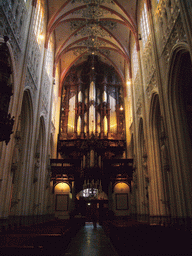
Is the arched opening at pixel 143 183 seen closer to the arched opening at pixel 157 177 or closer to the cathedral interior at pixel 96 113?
the cathedral interior at pixel 96 113

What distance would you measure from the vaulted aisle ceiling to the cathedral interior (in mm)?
97

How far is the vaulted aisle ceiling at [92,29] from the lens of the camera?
58.7 feet

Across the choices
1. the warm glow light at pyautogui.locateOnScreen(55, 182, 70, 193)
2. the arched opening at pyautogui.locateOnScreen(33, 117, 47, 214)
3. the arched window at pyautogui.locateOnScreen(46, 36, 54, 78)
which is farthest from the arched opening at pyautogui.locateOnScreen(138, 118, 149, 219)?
the arched window at pyautogui.locateOnScreen(46, 36, 54, 78)

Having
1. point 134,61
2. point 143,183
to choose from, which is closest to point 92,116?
point 134,61

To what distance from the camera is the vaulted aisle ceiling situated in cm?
1791

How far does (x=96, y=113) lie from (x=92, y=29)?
9.13 metres

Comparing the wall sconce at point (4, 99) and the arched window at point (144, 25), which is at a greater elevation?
the arched window at point (144, 25)

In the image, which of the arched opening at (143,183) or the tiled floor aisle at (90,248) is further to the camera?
the arched opening at (143,183)

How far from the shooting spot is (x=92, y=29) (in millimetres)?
21828

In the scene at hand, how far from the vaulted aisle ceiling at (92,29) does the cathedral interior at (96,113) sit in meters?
0.10

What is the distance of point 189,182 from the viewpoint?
29.2ft

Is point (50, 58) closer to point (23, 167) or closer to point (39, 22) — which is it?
point (39, 22)

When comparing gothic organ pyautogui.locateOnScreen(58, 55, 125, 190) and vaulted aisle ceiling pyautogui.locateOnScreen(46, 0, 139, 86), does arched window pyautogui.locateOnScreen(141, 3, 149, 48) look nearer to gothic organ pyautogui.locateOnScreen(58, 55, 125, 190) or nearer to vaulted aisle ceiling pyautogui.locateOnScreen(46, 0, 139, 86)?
vaulted aisle ceiling pyautogui.locateOnScreen(46, 0, 139, 86)

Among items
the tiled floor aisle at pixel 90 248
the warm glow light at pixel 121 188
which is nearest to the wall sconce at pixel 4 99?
the tiled floor aisle at pixel 90 248
